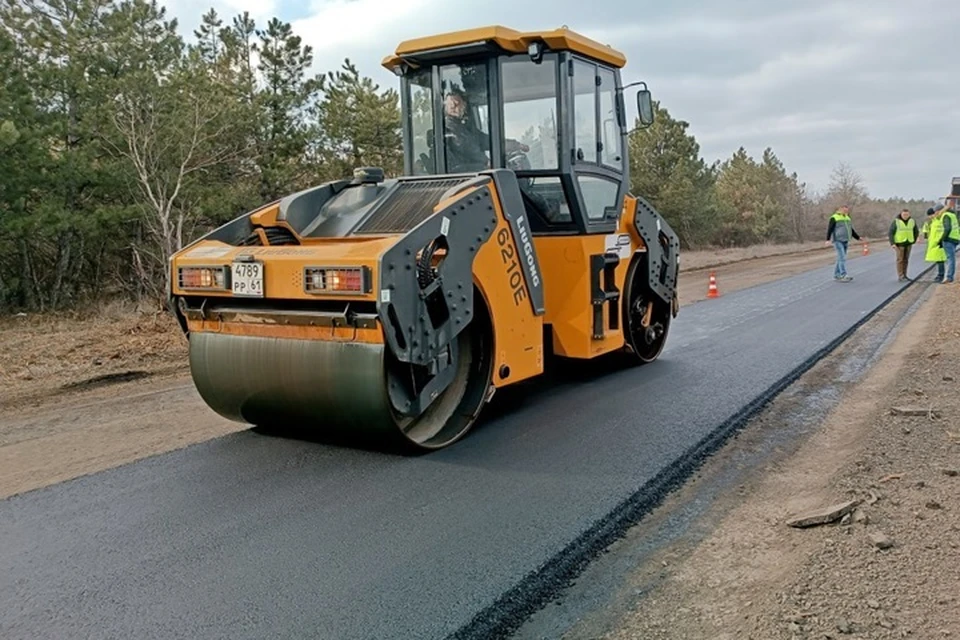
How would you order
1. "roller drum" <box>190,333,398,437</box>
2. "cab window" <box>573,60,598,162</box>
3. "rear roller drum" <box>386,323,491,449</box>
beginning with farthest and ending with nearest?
1. "cab window" <box>573,60,598,162</box>
2. "rear roller drum" <box>386,323,491,449</box>
3. "roller drum" <box>190,333,398,437</box>

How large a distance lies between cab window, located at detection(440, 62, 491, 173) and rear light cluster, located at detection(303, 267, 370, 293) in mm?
→ 2263

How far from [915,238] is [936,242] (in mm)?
928

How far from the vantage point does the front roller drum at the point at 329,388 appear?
3963 millimetres

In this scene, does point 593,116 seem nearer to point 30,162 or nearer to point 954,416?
point 954,416

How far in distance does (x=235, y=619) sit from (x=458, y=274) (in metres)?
2.27

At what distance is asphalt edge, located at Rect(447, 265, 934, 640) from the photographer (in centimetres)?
257

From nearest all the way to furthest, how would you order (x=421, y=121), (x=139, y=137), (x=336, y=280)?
(x=336, y=280) → (x=421, y=121) → (x=139, y=137)

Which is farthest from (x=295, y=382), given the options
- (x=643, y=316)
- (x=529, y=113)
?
(x=643, y=316)

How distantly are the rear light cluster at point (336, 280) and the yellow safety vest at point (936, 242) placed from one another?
14.3 m

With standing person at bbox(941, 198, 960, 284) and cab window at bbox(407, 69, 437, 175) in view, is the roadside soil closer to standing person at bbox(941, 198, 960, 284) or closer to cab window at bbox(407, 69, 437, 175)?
cab window at bbox(407, 69, 437, 175)

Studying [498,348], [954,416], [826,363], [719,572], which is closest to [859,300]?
[826,363]

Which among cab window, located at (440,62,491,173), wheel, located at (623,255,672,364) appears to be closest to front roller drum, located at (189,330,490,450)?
cab window, located at (440,62,491,173)

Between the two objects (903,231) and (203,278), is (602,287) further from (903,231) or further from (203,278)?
(903,231)

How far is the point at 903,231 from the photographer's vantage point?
51.6 feet
